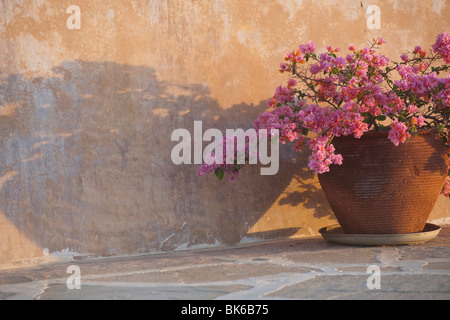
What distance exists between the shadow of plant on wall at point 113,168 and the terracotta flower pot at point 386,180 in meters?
0.65

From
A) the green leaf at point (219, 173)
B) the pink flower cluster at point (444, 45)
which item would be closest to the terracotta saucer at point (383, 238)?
the green leaf at point (219, 173)

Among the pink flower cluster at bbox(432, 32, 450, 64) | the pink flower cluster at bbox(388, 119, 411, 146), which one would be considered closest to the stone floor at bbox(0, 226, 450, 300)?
the pink flower cluster at bbox(388, 119, 411, 146)

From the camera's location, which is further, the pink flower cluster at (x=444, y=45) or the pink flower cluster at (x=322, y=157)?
the pink flower cluster at (x=444, y=45)

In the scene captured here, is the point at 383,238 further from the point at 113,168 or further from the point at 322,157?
the point at 113,168

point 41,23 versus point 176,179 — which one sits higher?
point 41,23

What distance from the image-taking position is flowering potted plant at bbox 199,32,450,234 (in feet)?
10.9

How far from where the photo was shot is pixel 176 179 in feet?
11.9

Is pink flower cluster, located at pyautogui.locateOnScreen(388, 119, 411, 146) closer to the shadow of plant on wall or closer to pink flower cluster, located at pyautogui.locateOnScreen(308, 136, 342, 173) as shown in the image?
pink flower cluster, located at pyautogui.locateOnScreen(308, 136, 342, 173)

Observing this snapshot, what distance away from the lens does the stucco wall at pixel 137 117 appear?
10.6 ft

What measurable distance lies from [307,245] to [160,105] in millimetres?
1289

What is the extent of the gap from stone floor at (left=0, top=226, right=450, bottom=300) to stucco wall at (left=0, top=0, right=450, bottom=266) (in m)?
0.24

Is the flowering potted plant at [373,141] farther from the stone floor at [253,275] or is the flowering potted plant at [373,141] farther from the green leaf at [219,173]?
the stone floor at [253,275]
